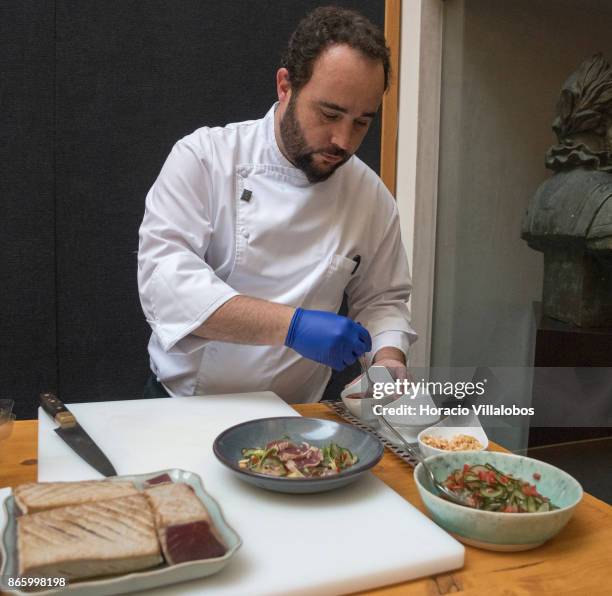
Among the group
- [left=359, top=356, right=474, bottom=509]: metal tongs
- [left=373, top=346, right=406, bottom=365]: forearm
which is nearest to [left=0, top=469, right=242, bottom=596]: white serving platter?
[left=359, top=356, right=474, bottom=509]: metal tongs

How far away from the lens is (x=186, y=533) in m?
0.63

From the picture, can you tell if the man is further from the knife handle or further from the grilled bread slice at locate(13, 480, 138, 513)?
the grilled bread slice at locate(13, 480, 138, 513)

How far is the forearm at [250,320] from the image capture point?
4.24 ft

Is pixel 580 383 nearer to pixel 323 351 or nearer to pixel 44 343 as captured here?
pixel 323 351

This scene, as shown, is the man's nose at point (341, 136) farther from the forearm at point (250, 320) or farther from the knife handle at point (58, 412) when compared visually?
the knife handle at point (58, 412)

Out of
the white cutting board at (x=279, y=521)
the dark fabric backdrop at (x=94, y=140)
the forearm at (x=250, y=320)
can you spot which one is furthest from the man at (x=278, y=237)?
the dark fabric backdrop at (x=94, y=140)

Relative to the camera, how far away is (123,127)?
2.30 metres

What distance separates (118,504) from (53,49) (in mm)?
1982

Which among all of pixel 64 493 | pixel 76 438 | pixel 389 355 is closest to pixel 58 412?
pixel 76 438

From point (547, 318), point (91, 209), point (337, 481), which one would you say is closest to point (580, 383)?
point (547, 318)

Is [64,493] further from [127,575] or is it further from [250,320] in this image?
[250,320]

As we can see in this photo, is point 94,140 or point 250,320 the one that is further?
point 94,140

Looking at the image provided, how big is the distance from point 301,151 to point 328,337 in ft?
1.61

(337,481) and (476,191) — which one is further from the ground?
(476,191)
